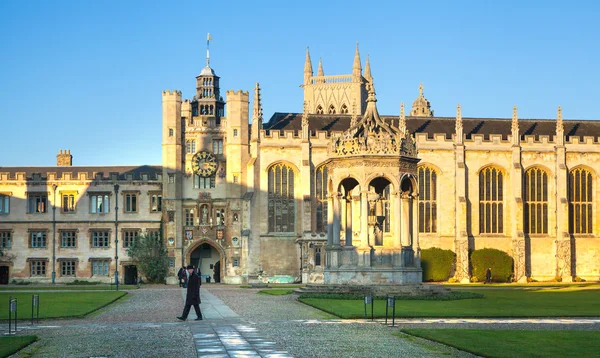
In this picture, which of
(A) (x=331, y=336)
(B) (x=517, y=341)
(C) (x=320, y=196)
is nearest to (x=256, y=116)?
(C) (x=320, y=196)

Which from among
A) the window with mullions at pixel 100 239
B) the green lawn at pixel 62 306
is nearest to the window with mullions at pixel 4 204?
the window with mullions at pixel 100 239

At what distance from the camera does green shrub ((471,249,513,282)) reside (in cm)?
7744

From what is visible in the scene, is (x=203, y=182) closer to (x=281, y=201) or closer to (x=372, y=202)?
(x=281, y=201)

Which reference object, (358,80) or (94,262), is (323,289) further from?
(358,80)

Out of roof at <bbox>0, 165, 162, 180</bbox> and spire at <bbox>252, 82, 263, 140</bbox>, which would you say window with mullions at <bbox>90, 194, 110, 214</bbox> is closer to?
roof at <bbox>0, 165, 162, 180</bbox>

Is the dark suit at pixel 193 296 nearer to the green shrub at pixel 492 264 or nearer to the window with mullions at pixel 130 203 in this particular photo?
the green shrub at pixel 492 264

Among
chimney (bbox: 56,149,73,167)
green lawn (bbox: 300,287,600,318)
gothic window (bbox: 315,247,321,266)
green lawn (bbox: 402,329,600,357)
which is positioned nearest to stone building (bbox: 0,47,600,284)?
gothic window (bbox: 315,247,321,266)

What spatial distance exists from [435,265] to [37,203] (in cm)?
3447

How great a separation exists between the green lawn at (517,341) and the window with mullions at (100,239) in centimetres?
5799

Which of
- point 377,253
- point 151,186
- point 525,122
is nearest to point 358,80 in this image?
point 525,122

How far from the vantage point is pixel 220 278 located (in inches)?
3152

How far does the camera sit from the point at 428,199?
8038 centimetres

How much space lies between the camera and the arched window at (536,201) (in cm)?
8144

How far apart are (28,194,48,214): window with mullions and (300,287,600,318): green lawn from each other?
144ft
